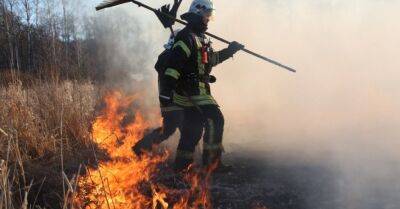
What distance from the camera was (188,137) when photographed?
6246mm

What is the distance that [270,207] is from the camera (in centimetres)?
516

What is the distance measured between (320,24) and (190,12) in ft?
22.7

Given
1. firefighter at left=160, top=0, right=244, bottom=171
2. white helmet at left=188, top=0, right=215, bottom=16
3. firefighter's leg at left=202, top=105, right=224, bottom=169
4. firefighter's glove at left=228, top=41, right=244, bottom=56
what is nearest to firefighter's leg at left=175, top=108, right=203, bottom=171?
firefighter at left=160, top=0, right=244, bottom=171

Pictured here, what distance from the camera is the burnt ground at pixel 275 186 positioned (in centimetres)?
525

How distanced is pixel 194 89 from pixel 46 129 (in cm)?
218

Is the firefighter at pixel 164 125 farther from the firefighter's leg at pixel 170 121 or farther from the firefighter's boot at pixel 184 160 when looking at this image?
the firefighter's boot at pixel 184 160

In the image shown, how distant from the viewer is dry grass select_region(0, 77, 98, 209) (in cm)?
589

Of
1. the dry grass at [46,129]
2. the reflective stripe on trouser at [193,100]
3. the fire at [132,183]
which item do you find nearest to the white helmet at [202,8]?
the reflective stripe on trouser at [193,100]

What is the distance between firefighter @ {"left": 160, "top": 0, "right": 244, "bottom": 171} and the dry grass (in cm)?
148

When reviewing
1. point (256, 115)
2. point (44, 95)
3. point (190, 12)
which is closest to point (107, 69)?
point (256, 115)

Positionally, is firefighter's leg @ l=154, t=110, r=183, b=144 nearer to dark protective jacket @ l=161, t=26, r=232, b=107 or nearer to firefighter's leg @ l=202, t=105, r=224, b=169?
dark protective jacket @ l=161, t=26, r=232, b=107

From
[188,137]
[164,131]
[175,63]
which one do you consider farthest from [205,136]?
[175,63]

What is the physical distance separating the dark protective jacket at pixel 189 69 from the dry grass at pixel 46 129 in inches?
63.2

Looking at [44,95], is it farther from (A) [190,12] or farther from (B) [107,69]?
(B) [107,69]
